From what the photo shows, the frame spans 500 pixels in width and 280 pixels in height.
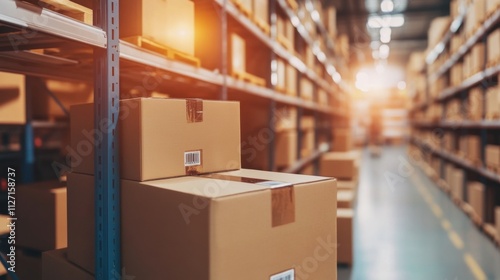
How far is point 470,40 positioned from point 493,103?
56.8 inches

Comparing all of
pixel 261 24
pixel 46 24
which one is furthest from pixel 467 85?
pixel 46 24

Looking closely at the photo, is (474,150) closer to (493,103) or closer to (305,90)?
(493,103)

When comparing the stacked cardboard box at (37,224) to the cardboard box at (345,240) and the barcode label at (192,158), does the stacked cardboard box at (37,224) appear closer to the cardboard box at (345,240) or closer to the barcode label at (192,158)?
the barcode label at (192,158)

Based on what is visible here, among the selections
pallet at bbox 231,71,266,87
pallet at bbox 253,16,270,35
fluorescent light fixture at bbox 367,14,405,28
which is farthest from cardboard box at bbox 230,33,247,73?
fluorescent light fixture at bbox 367,14,405,28

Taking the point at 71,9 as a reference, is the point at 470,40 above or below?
above

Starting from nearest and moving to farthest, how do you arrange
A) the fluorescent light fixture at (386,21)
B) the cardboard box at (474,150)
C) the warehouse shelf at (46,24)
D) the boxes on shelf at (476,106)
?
the warehouse shelf at (46,24) < the boxes on shelf at (476,106) < the cardboard box at (474,150) < the fluorescent light fixture at (386,21)

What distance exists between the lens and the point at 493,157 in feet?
15.8

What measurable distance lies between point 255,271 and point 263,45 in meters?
2.97

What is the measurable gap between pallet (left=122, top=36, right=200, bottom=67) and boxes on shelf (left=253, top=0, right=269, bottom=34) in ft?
4.57

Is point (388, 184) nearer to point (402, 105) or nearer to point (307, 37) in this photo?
point (307, 37)

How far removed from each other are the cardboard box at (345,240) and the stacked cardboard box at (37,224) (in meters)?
2.45

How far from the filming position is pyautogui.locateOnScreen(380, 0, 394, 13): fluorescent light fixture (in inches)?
436

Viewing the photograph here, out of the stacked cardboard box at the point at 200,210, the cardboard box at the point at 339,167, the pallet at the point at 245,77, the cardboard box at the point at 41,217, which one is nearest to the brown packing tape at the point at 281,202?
the stacked cardboard box at the point at 200,210

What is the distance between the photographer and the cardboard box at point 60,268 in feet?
5.82
